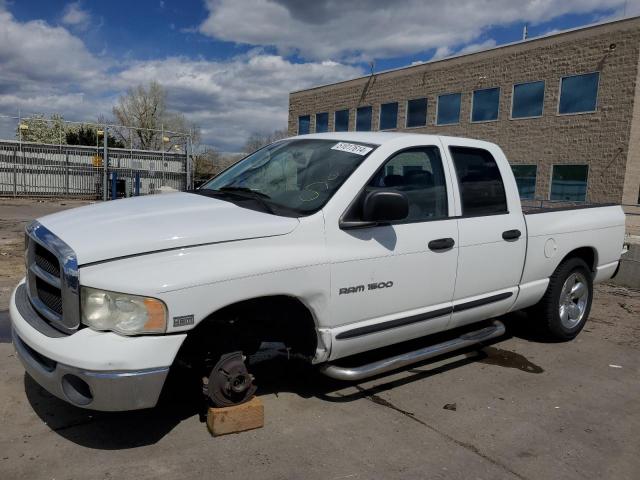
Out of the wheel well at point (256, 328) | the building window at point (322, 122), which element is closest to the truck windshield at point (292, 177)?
the wheel well at point (256, 328)

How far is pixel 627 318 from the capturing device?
671 centimetres

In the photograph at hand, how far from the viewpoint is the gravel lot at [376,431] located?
304 centimetres

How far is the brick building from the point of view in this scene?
2064 centimetres

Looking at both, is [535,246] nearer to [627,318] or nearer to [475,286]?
[475,286]

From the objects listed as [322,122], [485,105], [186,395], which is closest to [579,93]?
[485,105]

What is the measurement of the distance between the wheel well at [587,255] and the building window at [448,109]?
22.5 metres

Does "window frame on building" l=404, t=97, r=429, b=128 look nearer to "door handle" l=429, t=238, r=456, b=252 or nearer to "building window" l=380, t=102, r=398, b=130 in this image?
"building window" l=380, t=102, r=398, b=130

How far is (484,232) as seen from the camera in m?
4.36

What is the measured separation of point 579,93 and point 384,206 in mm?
22045

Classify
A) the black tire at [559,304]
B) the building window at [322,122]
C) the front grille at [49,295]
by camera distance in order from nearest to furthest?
the front grille at [49,295] → the black tire at [559,304] → the building window at [322,122]

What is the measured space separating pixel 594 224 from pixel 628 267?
356 centimetres

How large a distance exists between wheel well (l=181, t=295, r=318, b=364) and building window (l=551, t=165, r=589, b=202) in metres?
21.5

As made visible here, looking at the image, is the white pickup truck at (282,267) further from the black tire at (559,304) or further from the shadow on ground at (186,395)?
the shadow on ground at (186,395)

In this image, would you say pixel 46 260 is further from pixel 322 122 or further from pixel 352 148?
pixel 322 122
